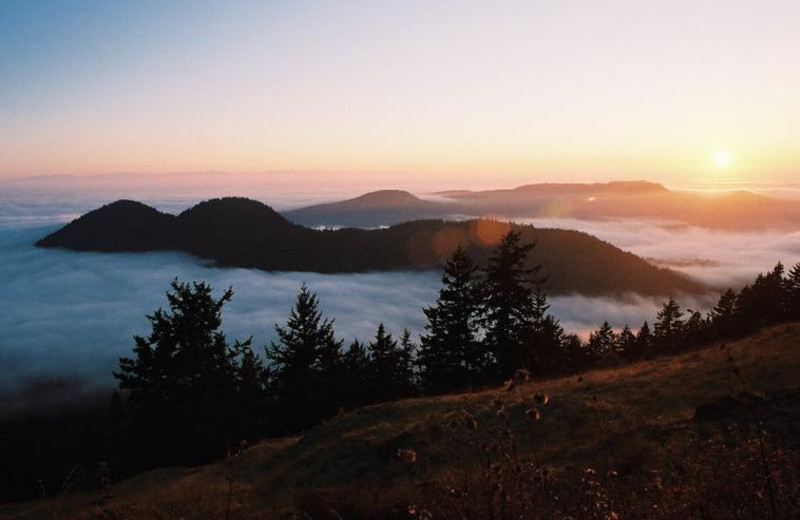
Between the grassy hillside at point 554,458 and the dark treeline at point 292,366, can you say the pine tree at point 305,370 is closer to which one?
the dark treeline at point 292,366

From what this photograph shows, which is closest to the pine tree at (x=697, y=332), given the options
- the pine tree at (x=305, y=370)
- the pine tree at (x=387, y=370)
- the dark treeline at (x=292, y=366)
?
the dark treeline at (x=292, y=366)

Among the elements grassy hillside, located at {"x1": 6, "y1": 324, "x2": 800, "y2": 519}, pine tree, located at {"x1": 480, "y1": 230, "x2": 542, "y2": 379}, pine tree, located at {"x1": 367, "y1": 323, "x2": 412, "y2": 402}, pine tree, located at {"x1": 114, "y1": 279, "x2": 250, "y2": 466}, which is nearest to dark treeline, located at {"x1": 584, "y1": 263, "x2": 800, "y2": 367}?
pine tree, located at {"x1": 480, "y1": 230, "x2": 542, "y2": 379}

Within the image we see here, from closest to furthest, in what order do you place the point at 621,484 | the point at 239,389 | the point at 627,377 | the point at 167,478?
the point at 621,484
the point at 627,377
the point at 167,478
the point at 239,389

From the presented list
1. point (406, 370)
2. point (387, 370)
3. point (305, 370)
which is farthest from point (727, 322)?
point (305, 370)

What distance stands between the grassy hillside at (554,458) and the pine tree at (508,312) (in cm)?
1174

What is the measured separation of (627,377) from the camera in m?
17.4

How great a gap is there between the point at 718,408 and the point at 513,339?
21578 mm

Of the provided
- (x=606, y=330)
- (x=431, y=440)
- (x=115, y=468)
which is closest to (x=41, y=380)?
(x=115, y=468)

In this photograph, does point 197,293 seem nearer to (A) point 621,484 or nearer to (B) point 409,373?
(B) point 409,373

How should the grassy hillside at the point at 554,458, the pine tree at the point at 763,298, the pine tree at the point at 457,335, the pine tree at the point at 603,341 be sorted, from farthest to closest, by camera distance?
the pine tree at the point at 603,341 → the pine tree at the point at 763,298 → the pine tree at the point at 457,335 → the grassy hillside at the point at 554,458

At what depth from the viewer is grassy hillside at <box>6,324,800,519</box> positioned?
4758 millimetres

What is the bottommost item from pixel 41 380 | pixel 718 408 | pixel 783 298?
pixel 41 380

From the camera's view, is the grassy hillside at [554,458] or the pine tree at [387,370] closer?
the grassy hillside at [554,458]

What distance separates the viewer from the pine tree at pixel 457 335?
3369 cm
